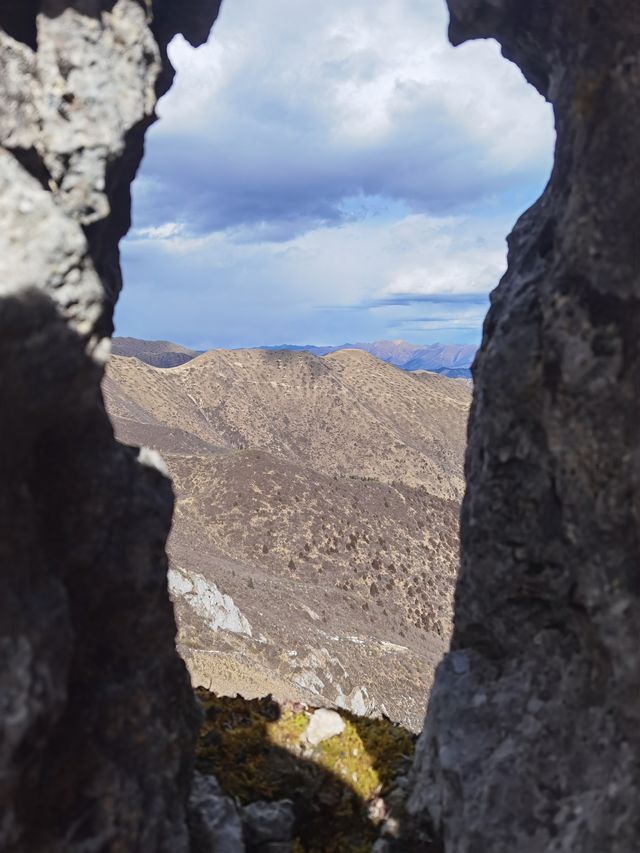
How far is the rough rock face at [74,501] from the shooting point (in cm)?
684

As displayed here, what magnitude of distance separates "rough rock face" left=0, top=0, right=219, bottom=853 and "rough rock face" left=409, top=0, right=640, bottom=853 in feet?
15.5

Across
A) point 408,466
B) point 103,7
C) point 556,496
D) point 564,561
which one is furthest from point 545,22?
point 408,466

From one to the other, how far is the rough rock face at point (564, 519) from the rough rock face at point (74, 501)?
4711 mm

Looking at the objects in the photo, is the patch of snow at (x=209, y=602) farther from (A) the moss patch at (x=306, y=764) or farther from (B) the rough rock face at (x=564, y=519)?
(B) the rough rock face at (x=564, y=519)

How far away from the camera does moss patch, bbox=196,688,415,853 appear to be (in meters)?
11.8

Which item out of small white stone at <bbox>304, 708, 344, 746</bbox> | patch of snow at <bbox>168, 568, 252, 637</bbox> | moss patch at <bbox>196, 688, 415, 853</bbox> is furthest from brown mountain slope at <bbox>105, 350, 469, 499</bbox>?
small white stone at <bbox>304, 708, 344, 746</bbox>

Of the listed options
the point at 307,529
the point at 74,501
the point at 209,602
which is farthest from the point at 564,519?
the point at 307,529

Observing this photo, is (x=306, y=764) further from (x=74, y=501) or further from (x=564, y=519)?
(x=74, y=501)

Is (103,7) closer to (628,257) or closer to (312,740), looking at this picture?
(628,257)

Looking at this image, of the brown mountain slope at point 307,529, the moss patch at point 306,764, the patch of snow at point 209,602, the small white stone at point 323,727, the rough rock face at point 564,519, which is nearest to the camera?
the rough rock face at point 564,519

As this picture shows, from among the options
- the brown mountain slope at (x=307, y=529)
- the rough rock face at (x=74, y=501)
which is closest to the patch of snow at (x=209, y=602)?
the brown mountain slope at (x=307, y=529)

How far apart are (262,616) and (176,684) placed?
38402 mm

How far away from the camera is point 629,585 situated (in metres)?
8.93

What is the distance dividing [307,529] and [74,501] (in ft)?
217
